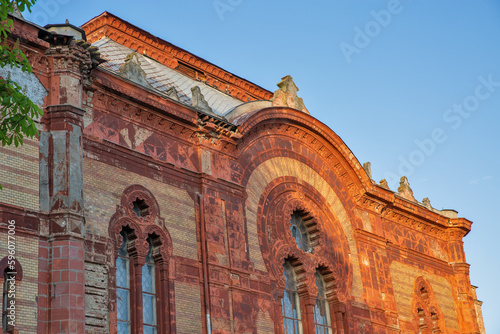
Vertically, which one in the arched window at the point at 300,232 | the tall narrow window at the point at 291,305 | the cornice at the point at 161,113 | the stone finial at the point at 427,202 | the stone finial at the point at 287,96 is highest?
the stone finial at the point at 287,96

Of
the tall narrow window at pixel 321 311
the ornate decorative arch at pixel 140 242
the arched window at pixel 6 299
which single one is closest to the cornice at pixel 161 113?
the ornate decorative arch at pixel 140 242

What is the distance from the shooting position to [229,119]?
22.4 metres

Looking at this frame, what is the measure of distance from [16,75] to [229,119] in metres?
7.27

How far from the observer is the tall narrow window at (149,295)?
18.1 meters

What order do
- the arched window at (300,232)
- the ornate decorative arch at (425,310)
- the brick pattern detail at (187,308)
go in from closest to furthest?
the brick pattern detail at (187,308) < the arched window at (300,232) < the ornate decorative arch at (425,310)

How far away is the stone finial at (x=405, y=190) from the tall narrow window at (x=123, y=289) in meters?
14.2

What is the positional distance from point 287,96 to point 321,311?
23.1ft

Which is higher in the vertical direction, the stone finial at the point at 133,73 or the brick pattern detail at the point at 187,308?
the stone finial at the point at 133,73

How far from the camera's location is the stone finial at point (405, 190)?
2956cm

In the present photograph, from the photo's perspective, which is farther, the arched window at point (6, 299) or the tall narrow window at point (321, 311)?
the tall narrow window at point (321, 311)

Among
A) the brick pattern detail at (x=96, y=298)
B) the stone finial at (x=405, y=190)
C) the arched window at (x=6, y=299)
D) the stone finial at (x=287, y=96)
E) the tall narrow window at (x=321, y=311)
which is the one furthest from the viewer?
the stone finial at (x=405, y=190)

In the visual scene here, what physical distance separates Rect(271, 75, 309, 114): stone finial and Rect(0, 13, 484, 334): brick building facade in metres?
0.05

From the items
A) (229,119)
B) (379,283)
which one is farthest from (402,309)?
(229,119)

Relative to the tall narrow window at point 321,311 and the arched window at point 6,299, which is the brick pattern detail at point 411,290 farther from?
the arched window at point 6,299
